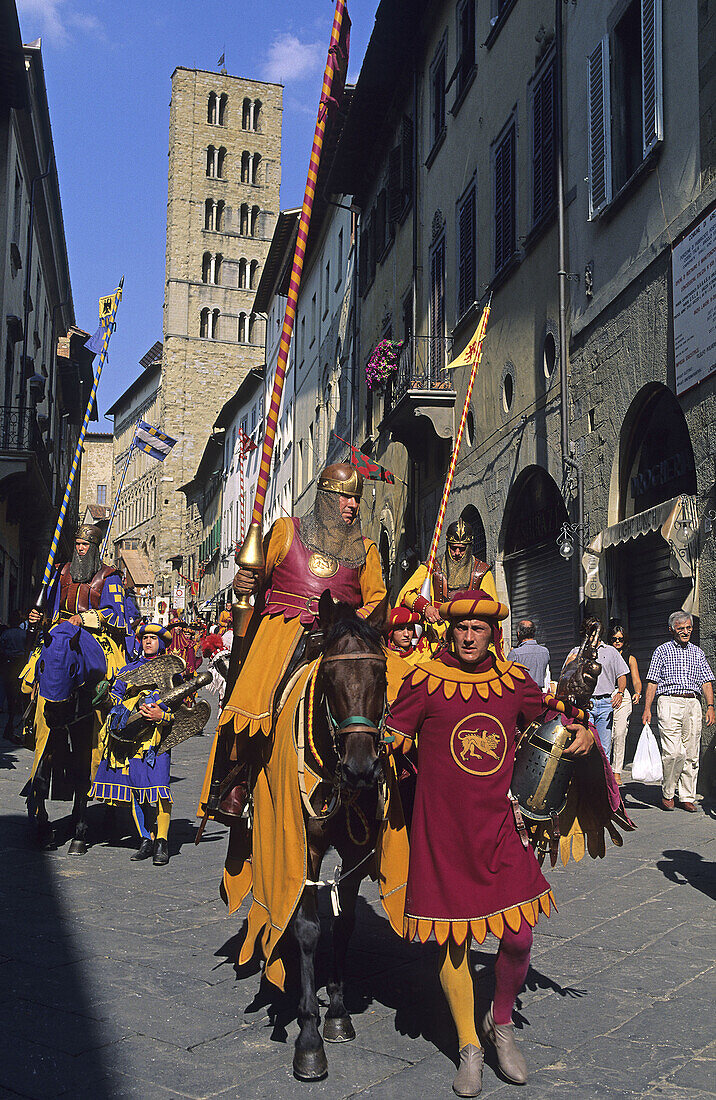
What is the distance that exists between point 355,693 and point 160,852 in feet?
15.2

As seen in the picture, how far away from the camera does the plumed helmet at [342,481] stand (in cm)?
539

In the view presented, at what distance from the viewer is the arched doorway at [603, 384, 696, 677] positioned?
34.6ft

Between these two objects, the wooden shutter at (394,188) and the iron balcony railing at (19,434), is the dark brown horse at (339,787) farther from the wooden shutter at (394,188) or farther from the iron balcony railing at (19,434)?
the wooden shutter at (394,188)

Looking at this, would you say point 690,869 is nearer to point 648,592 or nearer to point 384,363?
point 648,592

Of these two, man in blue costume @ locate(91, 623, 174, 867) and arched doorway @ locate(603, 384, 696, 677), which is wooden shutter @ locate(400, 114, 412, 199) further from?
man in blue costume @ locate(91, 623, 174, 867)

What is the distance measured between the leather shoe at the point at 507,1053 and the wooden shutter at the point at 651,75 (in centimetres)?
904

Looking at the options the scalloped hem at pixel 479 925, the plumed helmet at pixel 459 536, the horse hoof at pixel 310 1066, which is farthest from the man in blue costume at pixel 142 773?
the scalloped hem at pixel 479 925

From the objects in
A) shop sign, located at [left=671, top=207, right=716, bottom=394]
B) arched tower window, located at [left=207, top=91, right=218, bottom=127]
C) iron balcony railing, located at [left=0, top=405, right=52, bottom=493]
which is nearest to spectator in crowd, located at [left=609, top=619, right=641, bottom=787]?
shop sign, located at [left=671, top=207, right=716, bottom=394]

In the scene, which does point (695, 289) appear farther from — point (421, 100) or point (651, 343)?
point (421, 100)

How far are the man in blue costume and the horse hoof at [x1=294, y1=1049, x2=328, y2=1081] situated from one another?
13.8 ft

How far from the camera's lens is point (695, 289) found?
32.2 ft

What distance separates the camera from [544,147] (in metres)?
14.2

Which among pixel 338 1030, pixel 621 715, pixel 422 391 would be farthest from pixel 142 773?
pixel 422 391

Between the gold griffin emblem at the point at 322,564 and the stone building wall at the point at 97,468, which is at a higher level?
the stone building wall at the point at 97,468
